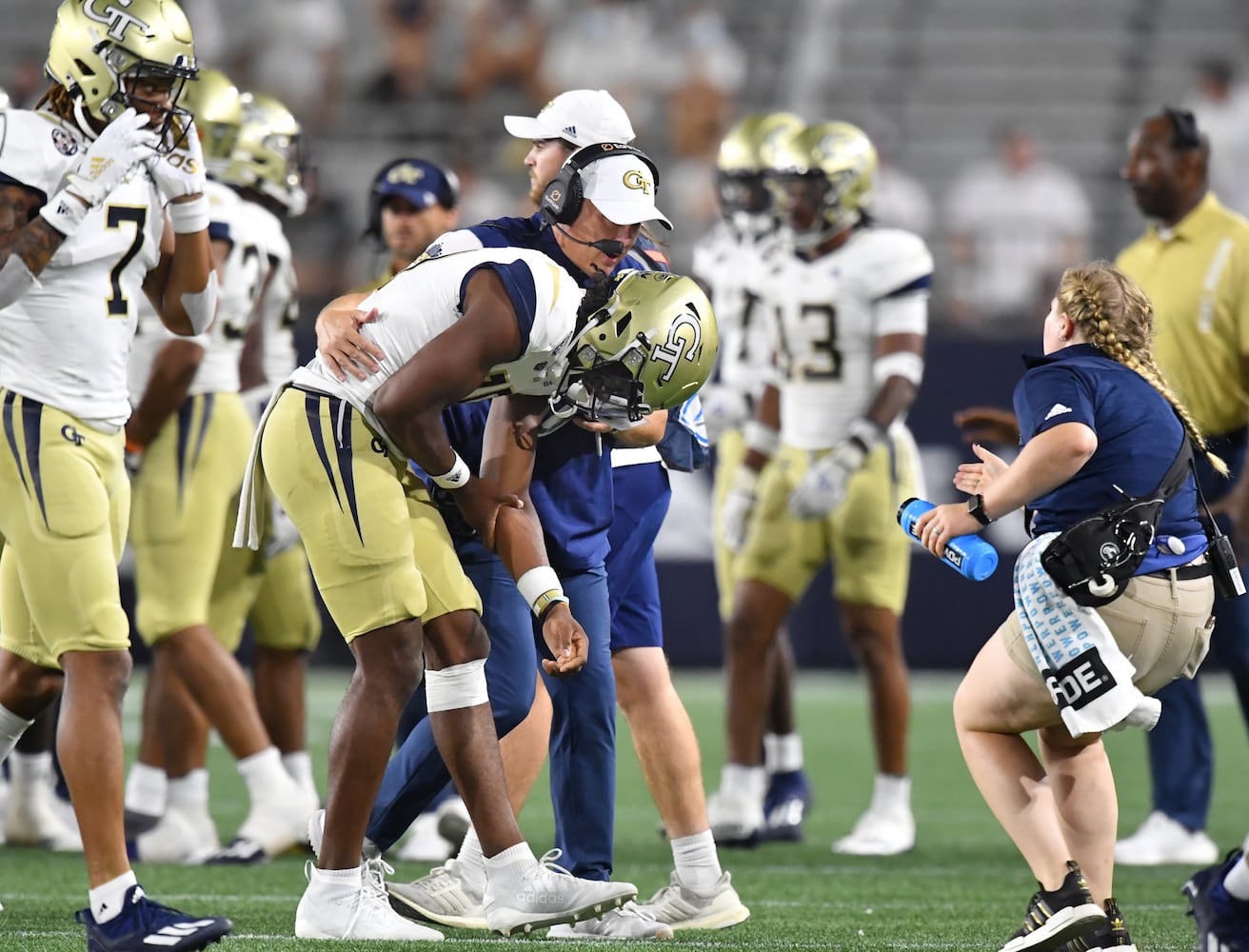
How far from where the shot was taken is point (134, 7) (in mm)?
4398

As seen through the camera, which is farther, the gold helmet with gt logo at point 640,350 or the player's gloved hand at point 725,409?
the player's gloved hand at point 725,409

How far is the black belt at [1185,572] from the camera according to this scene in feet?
13.2

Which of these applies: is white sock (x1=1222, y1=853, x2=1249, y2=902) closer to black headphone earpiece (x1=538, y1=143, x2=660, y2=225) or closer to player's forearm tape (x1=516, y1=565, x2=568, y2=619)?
player's forearm tape (x1=516, y1=565, x2=568, y2=619)

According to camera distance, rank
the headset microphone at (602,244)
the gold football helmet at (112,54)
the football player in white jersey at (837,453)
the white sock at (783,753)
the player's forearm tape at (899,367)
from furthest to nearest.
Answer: the white sock at (783,753)
the player's forearm tape at (899,367)
the football player in white jersey at (837,453)
the headset microphone at (602,244)
the gold football helmet at (112,54)

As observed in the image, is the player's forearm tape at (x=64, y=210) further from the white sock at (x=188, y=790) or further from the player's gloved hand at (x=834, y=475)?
the player's gloved hand at (x=834, y=475)

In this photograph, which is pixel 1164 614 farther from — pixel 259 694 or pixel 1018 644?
pixel 259 694

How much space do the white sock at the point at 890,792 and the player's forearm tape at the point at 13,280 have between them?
3.62 m

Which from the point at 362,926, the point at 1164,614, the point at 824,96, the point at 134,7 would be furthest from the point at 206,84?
the point at 824,96

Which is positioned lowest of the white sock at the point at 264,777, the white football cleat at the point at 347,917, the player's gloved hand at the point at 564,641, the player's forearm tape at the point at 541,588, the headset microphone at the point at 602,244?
the white sock at the point at 264,777

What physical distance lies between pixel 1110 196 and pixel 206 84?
985 cm

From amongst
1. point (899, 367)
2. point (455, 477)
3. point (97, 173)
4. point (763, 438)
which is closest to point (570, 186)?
point (455, 477)

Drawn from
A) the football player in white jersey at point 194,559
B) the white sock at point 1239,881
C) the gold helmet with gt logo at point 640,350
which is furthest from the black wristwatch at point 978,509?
the football player in white jersey at point 194,559

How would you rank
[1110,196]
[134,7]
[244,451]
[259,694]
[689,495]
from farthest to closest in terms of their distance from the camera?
[1110,196]
[689,495]
[259,694]
[244,451]
[134,7]

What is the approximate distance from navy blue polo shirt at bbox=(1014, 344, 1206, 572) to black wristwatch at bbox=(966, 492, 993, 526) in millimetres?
142
